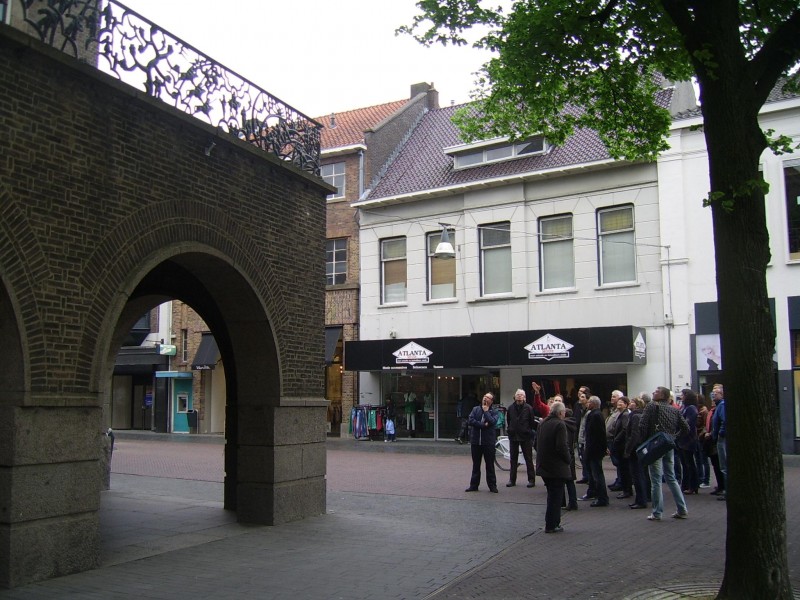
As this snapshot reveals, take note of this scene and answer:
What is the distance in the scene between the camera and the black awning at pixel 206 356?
3284 centimetres

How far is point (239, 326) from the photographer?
1146 centimetres

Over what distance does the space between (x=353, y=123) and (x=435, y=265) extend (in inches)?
370

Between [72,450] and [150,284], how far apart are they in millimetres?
4212

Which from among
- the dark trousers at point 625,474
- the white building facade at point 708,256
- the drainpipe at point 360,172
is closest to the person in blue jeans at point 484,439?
the dark trousers at point 625,474

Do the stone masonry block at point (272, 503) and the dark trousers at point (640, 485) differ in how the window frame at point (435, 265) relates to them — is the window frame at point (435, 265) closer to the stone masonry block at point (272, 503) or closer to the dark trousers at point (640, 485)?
the dark trousers at point (640, 485)

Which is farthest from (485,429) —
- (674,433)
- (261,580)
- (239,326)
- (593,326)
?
(593,326)

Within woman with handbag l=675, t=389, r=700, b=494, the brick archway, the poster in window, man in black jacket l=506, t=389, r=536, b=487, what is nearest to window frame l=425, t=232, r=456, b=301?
the poster in window

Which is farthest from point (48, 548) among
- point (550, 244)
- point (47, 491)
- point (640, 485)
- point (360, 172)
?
point (360, 172)

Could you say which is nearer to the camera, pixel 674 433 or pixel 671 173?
pixel 674 433

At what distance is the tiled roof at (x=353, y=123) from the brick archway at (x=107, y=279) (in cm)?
2047

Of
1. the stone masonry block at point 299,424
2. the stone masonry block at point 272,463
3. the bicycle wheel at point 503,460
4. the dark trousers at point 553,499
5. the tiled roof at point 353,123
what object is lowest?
the bicycle wheel at point 503,460

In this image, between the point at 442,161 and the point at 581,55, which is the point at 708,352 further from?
the point at 581,55

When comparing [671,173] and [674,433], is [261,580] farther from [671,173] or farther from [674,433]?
[671,173]

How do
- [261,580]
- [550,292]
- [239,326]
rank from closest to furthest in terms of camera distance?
[261,580] → [239,326] → [550,292]
